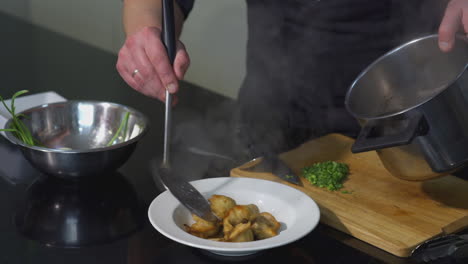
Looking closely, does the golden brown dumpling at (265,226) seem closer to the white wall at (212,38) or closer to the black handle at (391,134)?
the black handle at (391,134)

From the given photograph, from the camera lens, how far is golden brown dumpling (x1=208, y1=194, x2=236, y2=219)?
1.04 m

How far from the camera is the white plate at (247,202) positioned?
0.92 m

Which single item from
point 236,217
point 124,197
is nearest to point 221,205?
point 236,217

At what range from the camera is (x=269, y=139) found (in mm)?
1459

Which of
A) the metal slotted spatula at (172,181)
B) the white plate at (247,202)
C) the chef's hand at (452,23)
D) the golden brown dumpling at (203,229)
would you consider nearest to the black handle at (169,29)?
the metal slotted spatula at (172,181)

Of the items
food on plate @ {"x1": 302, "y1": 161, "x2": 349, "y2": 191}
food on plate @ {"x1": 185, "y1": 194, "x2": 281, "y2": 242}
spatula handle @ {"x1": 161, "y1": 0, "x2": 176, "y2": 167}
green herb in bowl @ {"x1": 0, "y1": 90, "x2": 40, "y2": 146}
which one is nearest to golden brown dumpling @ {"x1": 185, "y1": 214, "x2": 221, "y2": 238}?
food on plate @ {"x1": 185, "y1": 194, "x2": 281, "y2": 242}

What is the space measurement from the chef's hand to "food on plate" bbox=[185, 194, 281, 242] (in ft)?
1.41

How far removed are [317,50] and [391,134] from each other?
2.08ft

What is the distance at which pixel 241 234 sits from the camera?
0.95 meters

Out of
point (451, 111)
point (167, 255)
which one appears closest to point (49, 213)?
point (167, 255)

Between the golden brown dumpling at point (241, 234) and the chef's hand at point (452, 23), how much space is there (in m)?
0.47

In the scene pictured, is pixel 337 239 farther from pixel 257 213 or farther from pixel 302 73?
pixel 302 73

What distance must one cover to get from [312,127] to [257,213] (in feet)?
1.93

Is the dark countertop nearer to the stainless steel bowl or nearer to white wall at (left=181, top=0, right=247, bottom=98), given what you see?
the stainless steel bowl
